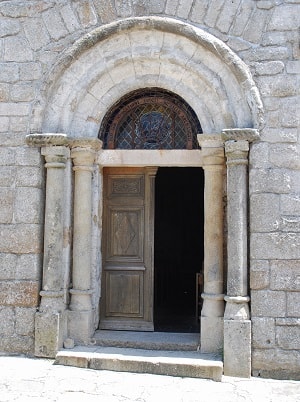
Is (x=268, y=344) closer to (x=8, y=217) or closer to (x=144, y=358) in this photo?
(x=144, y=358)

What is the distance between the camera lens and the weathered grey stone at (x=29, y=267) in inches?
178

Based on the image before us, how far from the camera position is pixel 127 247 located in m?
5.12

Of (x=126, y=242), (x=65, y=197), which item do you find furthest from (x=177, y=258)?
(x=65, y=197)

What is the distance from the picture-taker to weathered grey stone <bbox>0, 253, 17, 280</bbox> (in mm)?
4551

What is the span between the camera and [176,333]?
16.2 ft

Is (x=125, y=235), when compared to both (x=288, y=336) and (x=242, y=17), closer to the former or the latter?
(x=288, y=336)

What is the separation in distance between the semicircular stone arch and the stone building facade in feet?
0.04

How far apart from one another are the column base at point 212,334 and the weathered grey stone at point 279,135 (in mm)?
1831

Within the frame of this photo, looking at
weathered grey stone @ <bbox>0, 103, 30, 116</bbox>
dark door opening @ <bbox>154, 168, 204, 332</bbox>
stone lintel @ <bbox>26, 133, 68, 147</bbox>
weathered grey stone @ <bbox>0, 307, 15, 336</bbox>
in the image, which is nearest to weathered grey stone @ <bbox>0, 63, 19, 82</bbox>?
weathered grey stone @ <bbox>0, 103, 30, 116</bbox>

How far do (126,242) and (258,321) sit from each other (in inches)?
68.4

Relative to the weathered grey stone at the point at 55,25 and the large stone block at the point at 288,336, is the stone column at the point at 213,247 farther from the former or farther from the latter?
the weathered grey stone at the point at 55,25

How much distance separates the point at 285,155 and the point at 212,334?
1.90 m

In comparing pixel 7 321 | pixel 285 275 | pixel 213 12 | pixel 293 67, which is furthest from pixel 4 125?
pixel 285 275

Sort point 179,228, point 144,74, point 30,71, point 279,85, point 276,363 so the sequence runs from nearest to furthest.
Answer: point 276,363 → point 279,85 → point 30,71 → point 144,74 → point 179,228
